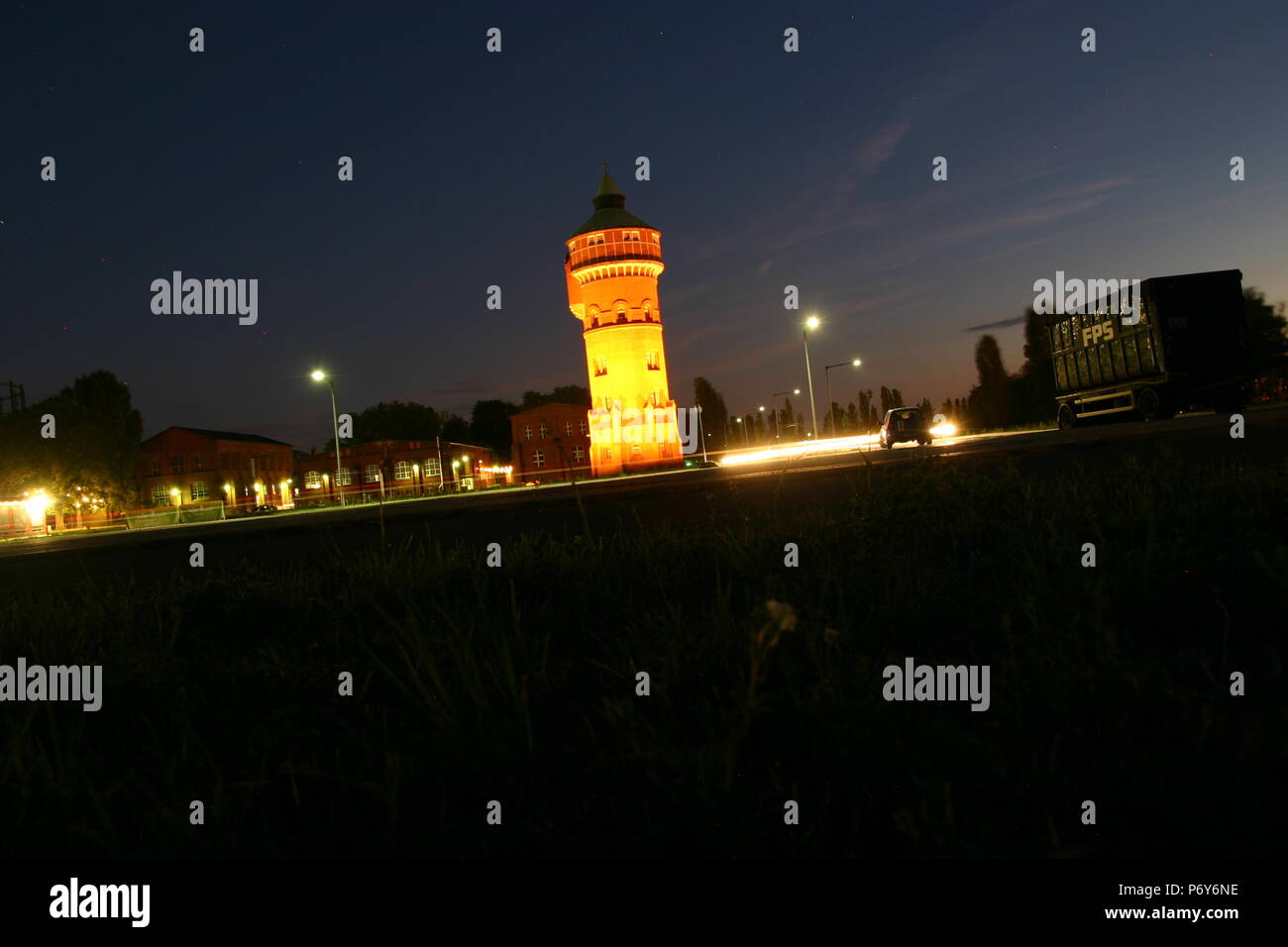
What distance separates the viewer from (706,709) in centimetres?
238

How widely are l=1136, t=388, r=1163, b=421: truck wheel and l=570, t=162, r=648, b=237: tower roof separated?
4964cm

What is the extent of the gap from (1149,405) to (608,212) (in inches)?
2093

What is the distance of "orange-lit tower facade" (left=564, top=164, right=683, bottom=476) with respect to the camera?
60.8m

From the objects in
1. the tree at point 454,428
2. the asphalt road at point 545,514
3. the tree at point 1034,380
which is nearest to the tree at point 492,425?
the tree at point 454,428

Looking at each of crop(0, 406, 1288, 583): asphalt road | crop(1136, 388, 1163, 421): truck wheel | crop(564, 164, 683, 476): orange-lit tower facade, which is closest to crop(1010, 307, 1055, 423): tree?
crop(564, 164, 683, 476): orange-lit tower facade

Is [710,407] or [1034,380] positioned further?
[710,407]

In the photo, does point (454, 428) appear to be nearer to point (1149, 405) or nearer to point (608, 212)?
point (608, 212)

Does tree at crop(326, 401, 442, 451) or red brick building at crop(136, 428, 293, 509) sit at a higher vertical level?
tree at crop(326, 401, 442, 451)

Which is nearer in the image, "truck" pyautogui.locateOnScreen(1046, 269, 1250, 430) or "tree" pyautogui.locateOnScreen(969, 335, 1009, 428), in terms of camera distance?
"truck" pyautogui.locateOnScreen(1046, 269, 1250, 430)

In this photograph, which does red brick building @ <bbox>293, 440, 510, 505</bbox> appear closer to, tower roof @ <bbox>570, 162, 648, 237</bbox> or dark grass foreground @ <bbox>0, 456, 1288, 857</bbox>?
tower roof @ <bbox>570, 162, 648, 237</bbox>

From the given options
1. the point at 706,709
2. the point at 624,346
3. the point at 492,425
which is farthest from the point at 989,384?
the point at 706,709
